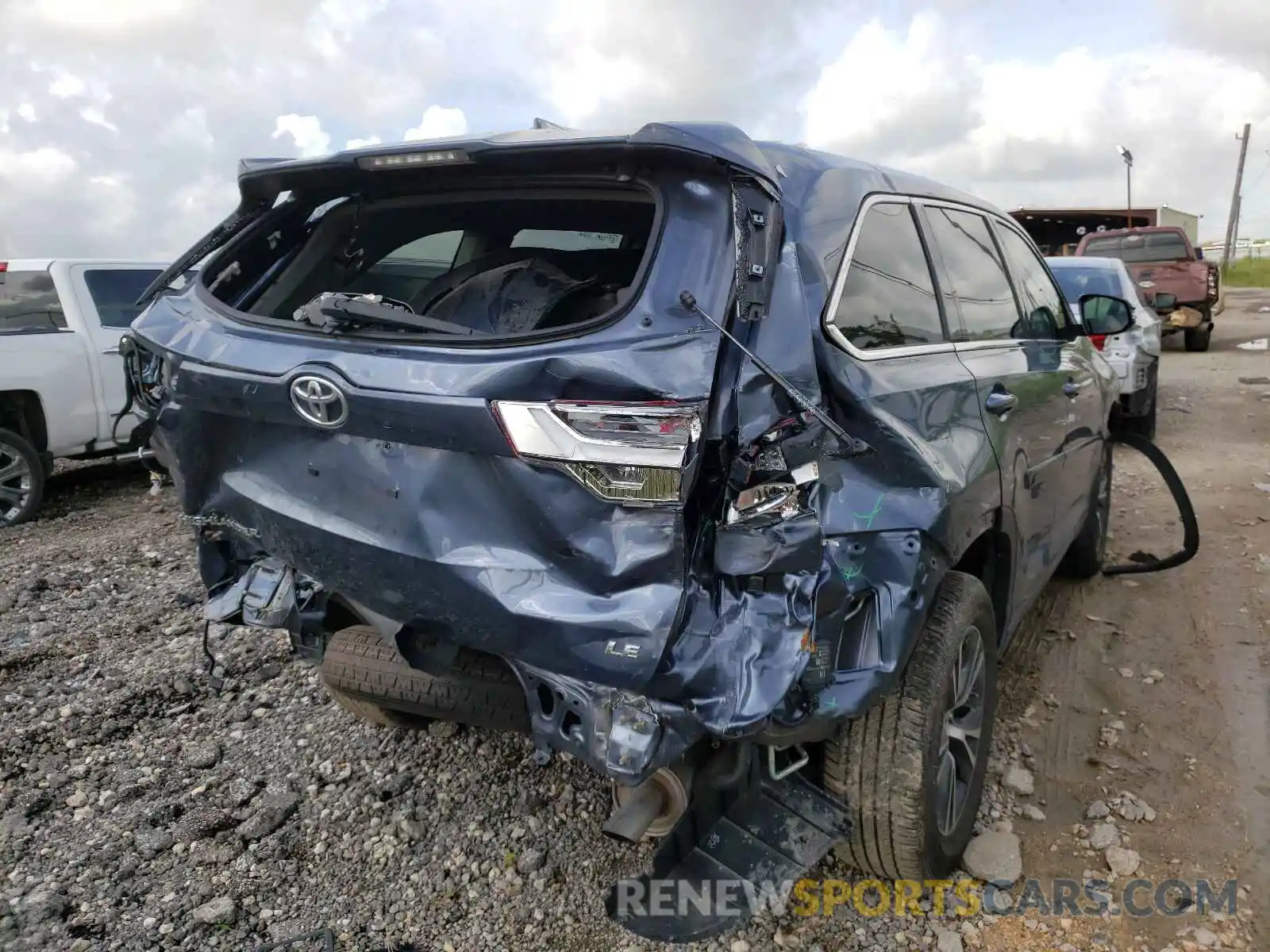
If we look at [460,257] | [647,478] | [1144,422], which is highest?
[460,257]

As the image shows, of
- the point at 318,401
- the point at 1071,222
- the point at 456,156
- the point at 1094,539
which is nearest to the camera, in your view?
the point at 318,401

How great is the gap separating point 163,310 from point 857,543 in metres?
1.90

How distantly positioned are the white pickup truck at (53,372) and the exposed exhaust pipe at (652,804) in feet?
18.8

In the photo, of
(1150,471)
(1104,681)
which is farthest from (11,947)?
(1150,471)

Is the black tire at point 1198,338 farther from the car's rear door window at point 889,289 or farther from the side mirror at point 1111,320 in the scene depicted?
the car's rear door window at point 889,289

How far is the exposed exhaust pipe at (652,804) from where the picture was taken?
2066mm

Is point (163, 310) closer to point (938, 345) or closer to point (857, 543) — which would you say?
point (857, 543)

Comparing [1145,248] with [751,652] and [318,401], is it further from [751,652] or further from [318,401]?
[318,401]

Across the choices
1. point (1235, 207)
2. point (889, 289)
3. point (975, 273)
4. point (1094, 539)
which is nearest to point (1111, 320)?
point (1094, 539)

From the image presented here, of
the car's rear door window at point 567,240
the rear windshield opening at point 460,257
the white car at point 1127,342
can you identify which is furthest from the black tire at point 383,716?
the white car at point 1127,342

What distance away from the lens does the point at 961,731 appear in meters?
2.59

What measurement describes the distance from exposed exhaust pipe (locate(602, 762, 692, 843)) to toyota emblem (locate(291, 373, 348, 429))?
1.03m

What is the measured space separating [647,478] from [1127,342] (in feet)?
22.0

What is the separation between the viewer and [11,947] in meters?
2.42
